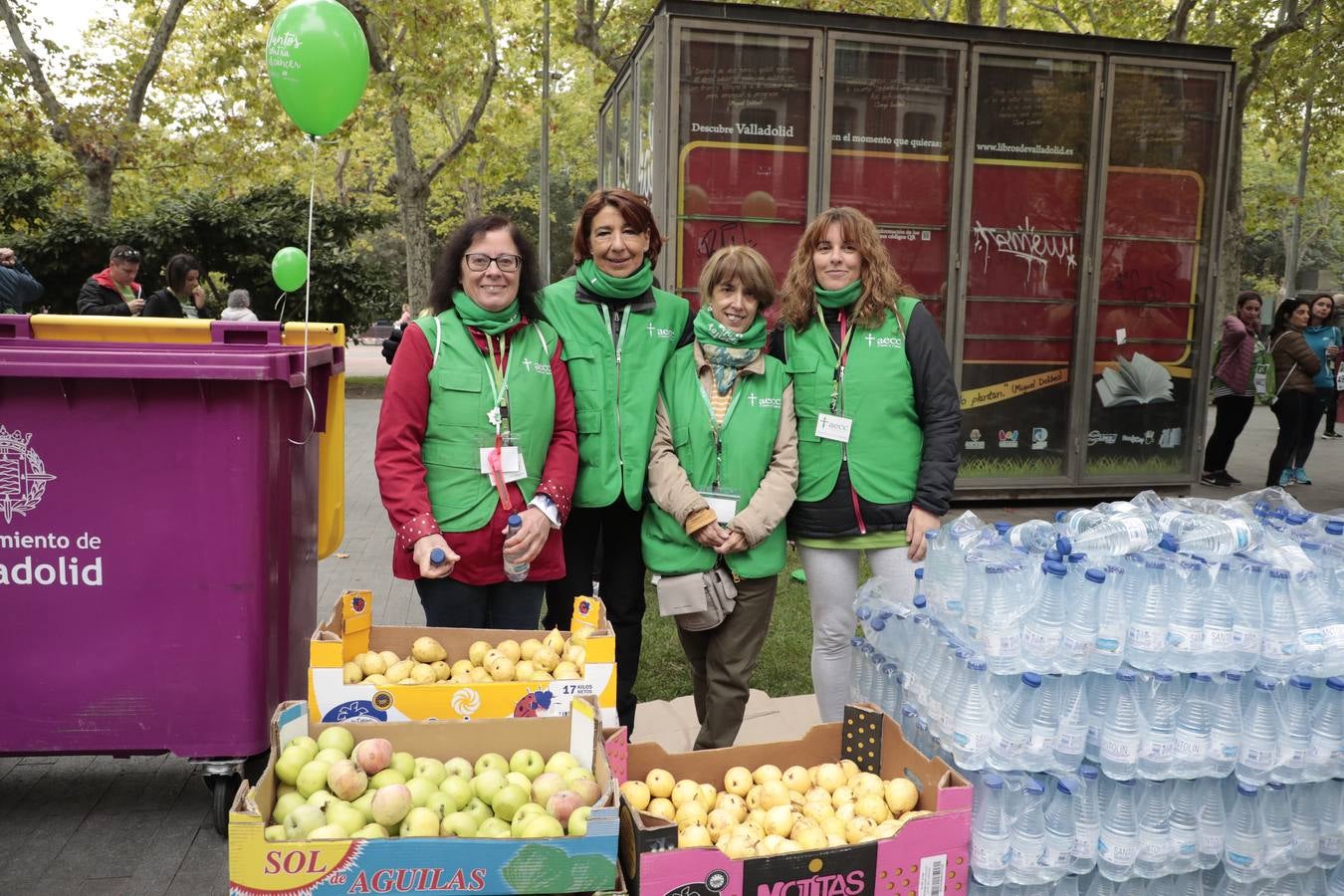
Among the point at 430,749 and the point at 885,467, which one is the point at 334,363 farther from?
the point at 885,467

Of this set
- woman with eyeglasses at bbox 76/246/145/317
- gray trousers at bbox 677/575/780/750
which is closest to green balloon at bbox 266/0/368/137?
gray trousers at bbox 677/575/780/750

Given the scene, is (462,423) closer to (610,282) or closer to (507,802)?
(610,282)

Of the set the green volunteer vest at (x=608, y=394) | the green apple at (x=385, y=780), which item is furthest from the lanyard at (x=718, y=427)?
the green apple at (x=385, y=780)

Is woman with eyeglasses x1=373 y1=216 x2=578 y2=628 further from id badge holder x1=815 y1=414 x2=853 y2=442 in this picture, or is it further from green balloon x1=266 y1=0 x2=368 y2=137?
green balloon x1=266 y1=0 x2=368 y2=137

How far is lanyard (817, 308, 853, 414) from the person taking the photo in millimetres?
3246

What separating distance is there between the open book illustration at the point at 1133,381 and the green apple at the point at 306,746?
24.8 ft

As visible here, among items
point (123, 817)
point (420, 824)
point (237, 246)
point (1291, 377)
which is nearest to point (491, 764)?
point (420, 824)

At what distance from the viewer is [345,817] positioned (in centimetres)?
208

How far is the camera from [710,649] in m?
3.33

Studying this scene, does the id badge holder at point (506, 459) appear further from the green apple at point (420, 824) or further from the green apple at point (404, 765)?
the green apple at point (420, 824)

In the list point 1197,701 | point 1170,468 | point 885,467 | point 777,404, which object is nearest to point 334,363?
point 777,404

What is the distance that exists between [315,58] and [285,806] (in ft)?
8.60

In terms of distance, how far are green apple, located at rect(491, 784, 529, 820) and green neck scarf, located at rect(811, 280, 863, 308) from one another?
1.84 meters

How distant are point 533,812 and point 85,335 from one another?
2743 millimetres
